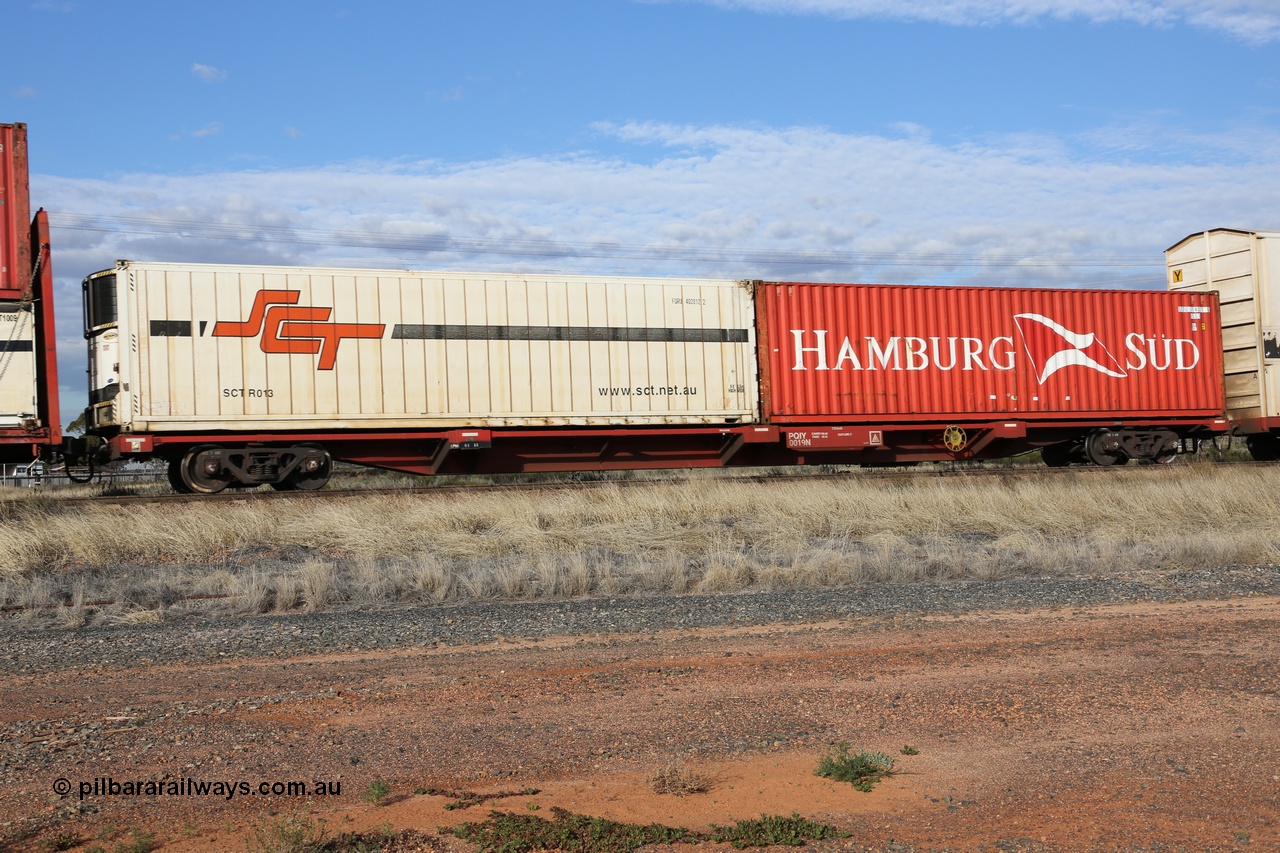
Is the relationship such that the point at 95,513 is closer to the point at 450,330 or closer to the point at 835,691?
the point at 450,330

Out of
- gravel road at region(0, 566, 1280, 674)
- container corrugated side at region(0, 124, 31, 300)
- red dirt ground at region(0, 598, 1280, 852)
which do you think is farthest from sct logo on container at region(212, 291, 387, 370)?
red dirt ground at region(0, 598, 1280, 852)

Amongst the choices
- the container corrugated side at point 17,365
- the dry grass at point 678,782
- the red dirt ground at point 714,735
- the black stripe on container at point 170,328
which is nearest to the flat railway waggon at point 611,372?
the black stripe on container at point 170,328

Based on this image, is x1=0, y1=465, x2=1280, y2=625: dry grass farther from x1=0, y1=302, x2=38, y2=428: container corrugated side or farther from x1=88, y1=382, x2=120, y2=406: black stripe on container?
x1=88, y1=382, x2=120, y2=406: black stripe on container

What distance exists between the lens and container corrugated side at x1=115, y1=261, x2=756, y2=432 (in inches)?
529

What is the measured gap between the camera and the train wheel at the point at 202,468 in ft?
45.2

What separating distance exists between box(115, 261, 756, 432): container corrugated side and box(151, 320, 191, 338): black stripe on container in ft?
0.05

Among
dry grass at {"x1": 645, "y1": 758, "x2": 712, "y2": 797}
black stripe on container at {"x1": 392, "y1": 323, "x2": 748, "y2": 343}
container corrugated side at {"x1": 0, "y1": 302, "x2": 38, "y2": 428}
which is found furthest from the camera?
black stripe on container at {"x1": 392, "y1": 323, "x2": 748, "y2": 343}

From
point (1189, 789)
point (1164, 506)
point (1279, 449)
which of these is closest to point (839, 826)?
point (1189, 789)

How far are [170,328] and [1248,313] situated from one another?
1733cm

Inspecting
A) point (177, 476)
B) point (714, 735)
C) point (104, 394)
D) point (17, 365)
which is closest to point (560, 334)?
point (177, 476)

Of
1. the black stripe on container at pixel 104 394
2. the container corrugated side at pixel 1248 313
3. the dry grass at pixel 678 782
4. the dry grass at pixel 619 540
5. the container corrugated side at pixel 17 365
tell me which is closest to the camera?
the dry grass at pixel 678 782

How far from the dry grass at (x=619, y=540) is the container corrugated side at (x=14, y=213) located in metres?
2.81

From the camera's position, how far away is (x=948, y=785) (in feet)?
11.9

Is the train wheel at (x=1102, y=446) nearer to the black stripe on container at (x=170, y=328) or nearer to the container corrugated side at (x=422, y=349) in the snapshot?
the container corrugated side at (x=422, y=349)
